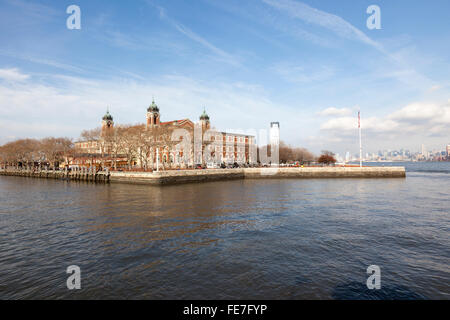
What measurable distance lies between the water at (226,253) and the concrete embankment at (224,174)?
99.1 feet

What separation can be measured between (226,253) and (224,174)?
54.3 m

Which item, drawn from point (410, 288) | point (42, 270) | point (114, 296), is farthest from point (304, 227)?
point (42, 270)

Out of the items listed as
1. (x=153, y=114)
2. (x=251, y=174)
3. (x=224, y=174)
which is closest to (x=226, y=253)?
(x=224, y=174)

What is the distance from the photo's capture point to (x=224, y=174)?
67562 mm

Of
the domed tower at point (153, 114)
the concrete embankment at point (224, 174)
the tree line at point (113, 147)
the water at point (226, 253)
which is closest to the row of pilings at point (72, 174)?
the concrete embankment at point (224, 174)

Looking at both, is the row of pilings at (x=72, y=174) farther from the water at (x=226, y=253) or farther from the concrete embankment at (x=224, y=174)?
the water at (x=226, y=253)

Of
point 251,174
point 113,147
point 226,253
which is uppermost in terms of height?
point 113,147

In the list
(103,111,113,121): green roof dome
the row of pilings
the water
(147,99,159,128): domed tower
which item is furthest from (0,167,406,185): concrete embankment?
(103,111,113,121): green roof dome

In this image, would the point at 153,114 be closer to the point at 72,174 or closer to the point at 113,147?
the point at 113,147

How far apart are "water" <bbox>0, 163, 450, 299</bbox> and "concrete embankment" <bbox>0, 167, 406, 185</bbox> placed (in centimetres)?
3020

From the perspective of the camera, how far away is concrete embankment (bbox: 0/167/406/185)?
2124 inches

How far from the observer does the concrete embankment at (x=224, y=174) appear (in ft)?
177
